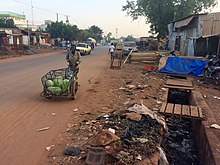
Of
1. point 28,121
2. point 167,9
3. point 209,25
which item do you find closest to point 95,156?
point 28,121

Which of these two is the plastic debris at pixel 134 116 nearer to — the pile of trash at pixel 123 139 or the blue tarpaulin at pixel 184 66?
the pile of trash at pixel 123 139

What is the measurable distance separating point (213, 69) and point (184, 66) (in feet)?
5.96

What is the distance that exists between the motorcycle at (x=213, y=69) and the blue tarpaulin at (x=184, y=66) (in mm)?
325

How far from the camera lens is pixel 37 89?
9.41 m

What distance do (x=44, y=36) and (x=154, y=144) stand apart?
49334mm

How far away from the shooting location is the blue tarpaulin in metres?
14.1

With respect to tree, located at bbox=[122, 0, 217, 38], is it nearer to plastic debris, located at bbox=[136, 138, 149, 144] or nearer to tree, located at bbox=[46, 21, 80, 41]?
tree, located at bbox=[46, 21, 80, 41]

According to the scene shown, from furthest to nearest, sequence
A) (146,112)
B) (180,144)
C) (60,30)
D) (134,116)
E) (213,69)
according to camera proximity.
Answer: (60,30)
(213,69)
(180,144)
(146,112)
(134,116)

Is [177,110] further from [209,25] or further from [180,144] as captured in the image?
[209,25]

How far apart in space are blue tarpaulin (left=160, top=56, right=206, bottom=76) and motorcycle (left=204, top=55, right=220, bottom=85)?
12.8 inches

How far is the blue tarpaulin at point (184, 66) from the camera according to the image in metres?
14.1

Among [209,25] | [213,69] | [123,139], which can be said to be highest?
[209,25]

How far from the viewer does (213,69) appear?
13.0 metres

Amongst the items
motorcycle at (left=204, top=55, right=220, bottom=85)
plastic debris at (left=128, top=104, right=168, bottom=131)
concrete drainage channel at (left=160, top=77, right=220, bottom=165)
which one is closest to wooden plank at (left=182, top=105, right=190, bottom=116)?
concrete drainage channel at (left=160, top=77, right=220, bottom=165)
